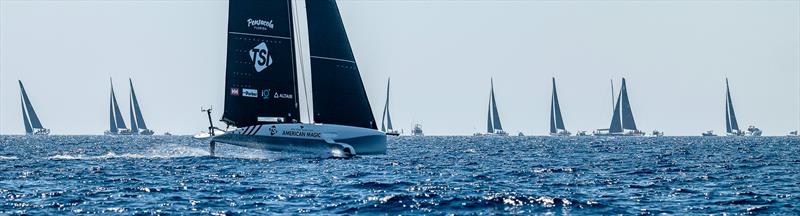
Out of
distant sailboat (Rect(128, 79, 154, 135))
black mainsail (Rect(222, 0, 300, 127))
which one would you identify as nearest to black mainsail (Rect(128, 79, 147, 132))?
distant sailboat (Rect(128, 79, 154, 135))

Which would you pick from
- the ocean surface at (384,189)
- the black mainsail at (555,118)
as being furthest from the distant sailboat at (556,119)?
the ocean surface at (384,189)

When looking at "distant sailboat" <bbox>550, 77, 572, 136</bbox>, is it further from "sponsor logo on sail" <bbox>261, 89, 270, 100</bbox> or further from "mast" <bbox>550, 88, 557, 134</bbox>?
"sponsor logo on sail" <bbox>261, 89, 270, 100</bbox>

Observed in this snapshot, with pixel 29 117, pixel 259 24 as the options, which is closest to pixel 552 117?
pixel 29 117

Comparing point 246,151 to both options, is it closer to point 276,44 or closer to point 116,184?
point 276,44

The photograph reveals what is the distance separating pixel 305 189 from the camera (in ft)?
117

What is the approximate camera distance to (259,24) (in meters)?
56.2

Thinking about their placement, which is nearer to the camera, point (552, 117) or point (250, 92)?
point (250, 92)

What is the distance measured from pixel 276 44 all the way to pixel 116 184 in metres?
19.2

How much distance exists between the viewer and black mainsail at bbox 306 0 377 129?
56.2 meters

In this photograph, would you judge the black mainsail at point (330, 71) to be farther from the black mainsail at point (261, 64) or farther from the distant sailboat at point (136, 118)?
the distant sailboat at point (136, 118)

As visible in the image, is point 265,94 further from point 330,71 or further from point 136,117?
point 136,117

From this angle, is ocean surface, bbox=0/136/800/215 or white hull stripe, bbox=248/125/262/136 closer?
ocean surface, bbox=0/136/800/215

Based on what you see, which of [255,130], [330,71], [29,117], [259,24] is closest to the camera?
[255,130]

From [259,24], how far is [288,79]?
107 inches
